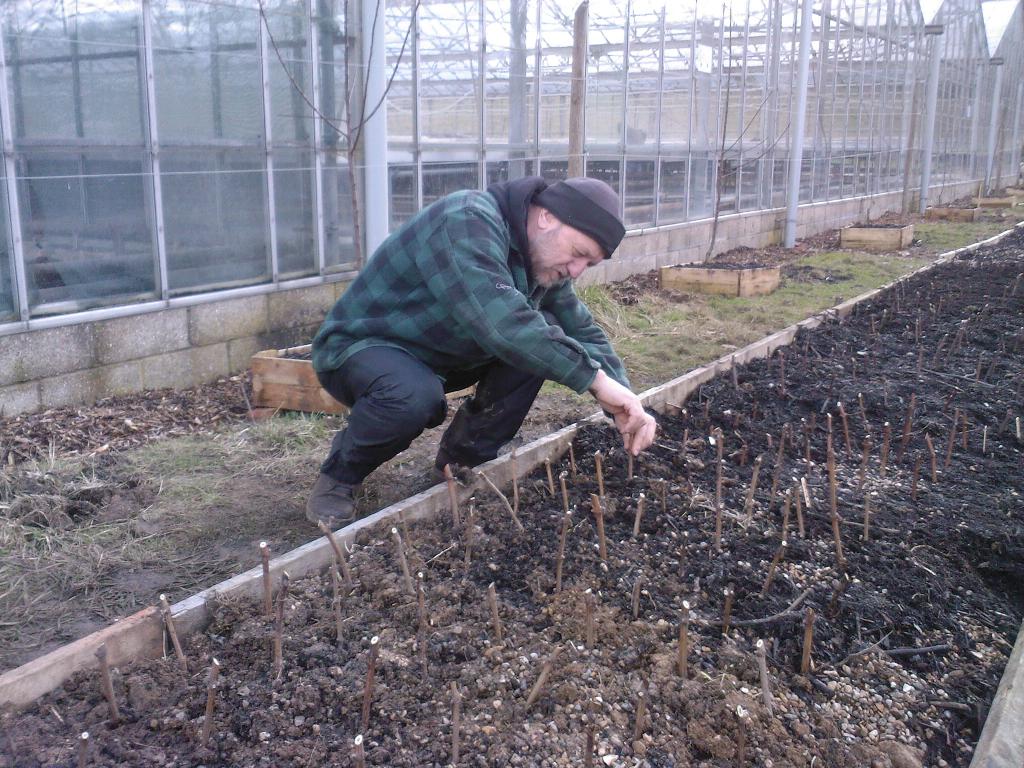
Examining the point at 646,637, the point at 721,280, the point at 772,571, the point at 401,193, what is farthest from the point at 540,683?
the point at 721,280

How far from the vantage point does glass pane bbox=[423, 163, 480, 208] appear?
6.98 metres

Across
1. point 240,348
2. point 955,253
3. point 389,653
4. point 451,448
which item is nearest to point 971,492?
point 451,448

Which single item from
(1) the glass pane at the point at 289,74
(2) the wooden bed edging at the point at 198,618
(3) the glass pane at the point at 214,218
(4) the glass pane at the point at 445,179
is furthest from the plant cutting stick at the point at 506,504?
(4) the glass pane at the point at 445,179

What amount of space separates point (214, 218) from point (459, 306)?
3011 millimetres

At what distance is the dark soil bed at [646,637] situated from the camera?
2.09 m

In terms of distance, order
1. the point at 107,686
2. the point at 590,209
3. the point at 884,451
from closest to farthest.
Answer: the point at 107,686
the point at 590,209
the point at 884,451

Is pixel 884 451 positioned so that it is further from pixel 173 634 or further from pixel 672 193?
pixel 672 193

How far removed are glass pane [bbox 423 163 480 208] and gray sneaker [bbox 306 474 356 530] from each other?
12.8 feet

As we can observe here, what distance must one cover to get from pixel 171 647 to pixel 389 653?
1.89ft

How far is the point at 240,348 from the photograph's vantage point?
565cm

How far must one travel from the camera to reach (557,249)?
310 cm

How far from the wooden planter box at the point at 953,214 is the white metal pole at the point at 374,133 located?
1495 centimetres

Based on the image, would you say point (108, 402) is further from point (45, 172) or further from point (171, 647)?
point (171, 647)

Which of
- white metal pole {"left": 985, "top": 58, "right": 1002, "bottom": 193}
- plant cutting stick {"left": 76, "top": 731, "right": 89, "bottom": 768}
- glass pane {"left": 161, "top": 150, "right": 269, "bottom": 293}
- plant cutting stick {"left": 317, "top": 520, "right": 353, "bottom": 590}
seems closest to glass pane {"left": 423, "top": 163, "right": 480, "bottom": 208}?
glass pane {"left": 161, "top": 150, "right": 269, "bottom": 293}
